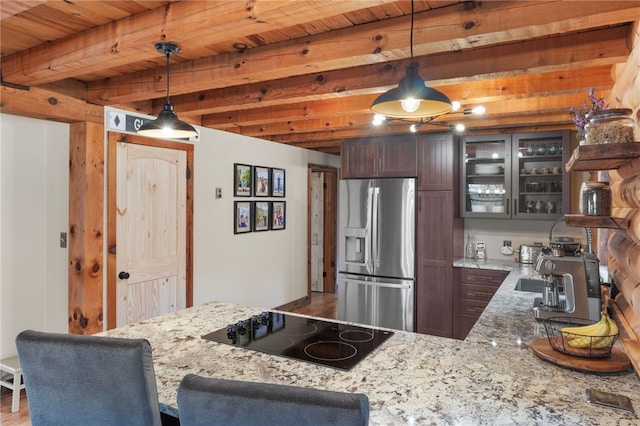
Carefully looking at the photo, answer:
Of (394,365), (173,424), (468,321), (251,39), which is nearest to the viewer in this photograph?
(173,424)

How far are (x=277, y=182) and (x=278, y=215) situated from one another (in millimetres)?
427

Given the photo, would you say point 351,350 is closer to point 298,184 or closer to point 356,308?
point 356,308

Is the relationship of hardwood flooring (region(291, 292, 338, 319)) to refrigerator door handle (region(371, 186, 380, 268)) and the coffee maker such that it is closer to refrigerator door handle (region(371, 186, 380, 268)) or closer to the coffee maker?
refrigerator door handle (region(371, 186, 380, 268))

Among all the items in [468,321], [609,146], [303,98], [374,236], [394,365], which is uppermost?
[303,98]

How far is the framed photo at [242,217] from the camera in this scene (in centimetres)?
472

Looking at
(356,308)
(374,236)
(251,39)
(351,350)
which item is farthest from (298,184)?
(351,350)

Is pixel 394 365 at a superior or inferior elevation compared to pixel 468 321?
superior

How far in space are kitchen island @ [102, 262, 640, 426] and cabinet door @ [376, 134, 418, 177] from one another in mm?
2808

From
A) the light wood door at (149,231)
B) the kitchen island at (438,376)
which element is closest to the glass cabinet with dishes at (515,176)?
the kitchen island at (438,376)

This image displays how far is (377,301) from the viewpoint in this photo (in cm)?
482

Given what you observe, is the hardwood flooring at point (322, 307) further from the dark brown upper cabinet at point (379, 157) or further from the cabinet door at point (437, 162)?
the cabinet door at point (437, 162)

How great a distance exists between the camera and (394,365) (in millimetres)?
1628

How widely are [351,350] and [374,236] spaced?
10.1 ft

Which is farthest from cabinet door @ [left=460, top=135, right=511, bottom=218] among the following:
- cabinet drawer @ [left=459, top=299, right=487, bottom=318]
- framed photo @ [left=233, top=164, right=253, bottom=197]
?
framed photo @ [left=233, top=164, right=253, bottom=197]
